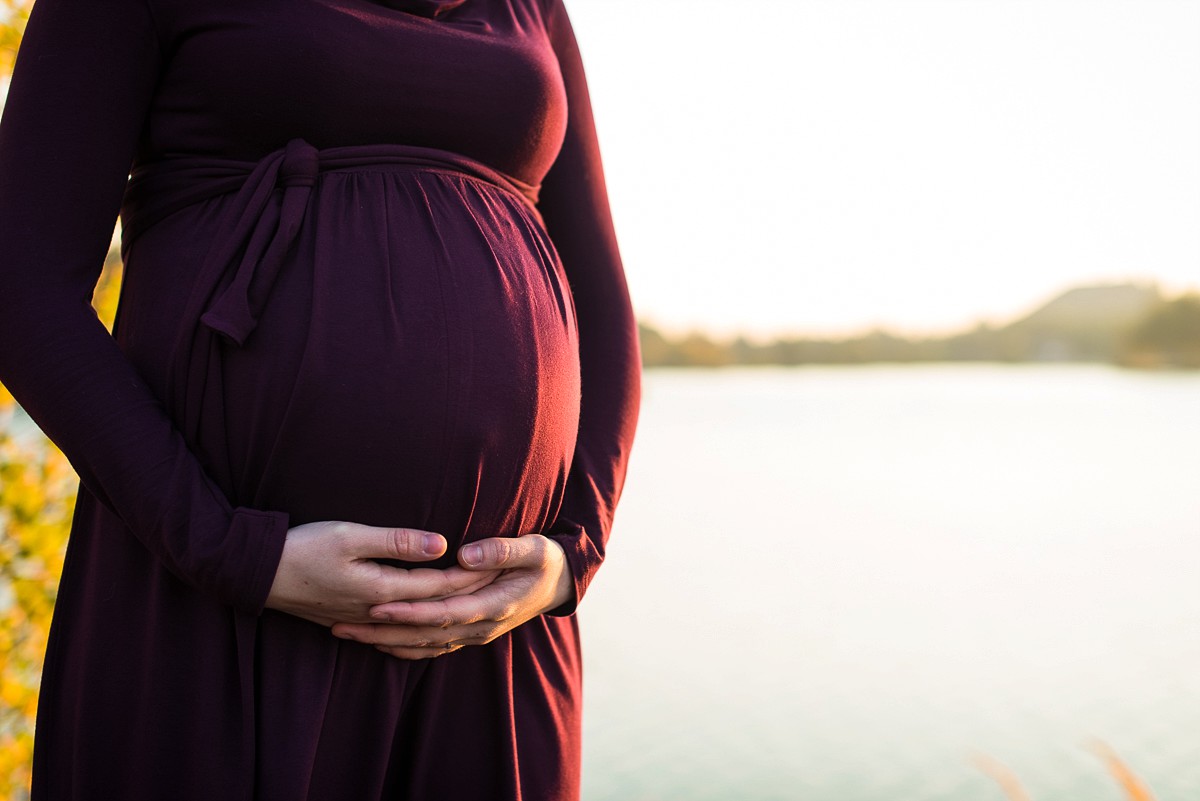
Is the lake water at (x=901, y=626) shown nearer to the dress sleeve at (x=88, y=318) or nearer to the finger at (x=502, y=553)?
the finger at (x=502, y=553)

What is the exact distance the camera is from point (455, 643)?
864 mm

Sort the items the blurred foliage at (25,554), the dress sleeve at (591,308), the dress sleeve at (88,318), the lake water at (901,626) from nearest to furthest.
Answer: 1. the dress sleeve at (88,318)
2. the dress sleeve at (591,308)
3. the blurred foliage at (25,554)
4. the lake water at (901,626)

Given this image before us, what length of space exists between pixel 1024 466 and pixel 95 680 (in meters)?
6.89

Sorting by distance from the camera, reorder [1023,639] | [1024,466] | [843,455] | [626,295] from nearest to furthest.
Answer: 1. [626,295]
2. [1023,639]
3. [1024,466]
4. [843,455]

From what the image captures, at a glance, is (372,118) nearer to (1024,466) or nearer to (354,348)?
(354,348)

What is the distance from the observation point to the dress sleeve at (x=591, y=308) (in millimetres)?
1034

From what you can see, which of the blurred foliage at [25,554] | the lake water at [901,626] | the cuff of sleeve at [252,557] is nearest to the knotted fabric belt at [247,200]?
the cuff of sleeve at [252,557]

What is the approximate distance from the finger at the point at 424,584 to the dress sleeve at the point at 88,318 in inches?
3.9

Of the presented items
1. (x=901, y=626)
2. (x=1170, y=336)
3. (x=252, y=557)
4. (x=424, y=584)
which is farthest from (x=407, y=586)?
(x=1170, y=336)

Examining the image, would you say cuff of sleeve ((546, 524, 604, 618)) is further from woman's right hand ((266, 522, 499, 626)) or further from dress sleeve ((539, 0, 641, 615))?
woman's right hand ((266, 522, 499, 626))

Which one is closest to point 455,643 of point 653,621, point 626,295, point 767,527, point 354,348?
point 354,348

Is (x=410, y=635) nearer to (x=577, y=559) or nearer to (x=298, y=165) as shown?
(x=577, y=559)

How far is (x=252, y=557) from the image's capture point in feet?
2.51

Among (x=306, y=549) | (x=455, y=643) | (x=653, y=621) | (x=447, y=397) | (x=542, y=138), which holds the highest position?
(x=542, y=138)
